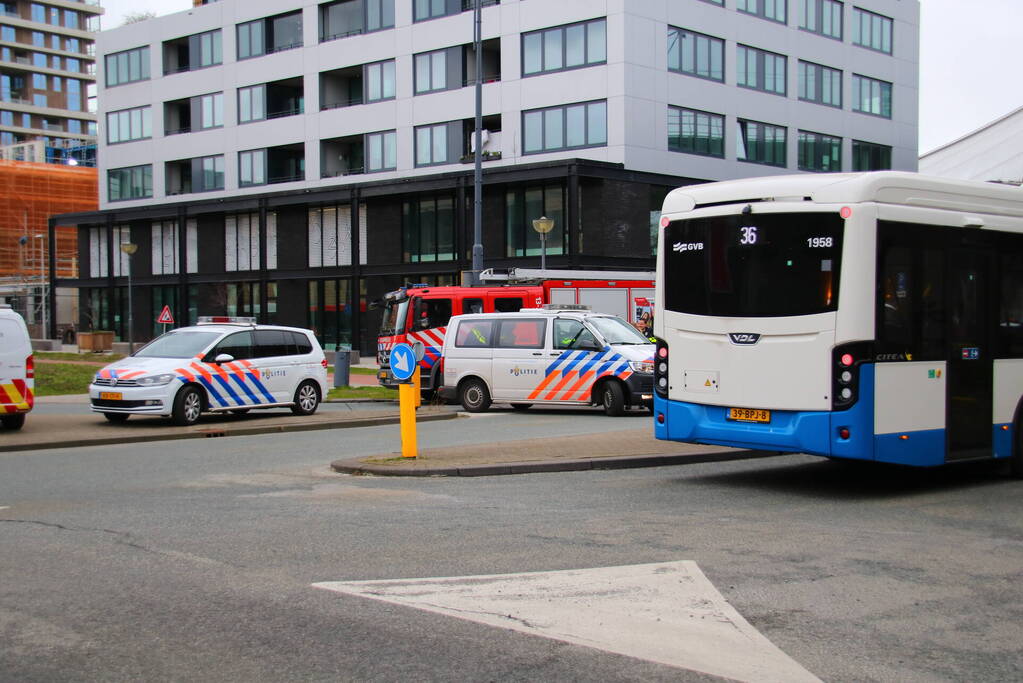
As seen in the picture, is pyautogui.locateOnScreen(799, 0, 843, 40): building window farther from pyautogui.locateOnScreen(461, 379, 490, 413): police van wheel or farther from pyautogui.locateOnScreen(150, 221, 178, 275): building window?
pyautogui.locateOnScreen(150, 221, 178, 275): building window

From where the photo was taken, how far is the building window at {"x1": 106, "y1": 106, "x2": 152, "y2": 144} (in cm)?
5534

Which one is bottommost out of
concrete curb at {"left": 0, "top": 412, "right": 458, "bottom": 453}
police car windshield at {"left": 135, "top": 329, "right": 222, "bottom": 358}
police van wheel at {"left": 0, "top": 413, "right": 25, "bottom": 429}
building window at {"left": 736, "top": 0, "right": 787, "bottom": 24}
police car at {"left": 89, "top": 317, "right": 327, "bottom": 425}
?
concrete curb at {"left": 0, "top": 412, "right": 458, "bottom": 453}

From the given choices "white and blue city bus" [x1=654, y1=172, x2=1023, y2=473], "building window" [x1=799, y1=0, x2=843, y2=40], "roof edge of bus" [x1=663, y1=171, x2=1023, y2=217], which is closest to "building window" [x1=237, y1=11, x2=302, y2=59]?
"building window" [x1=799, y1=0, x2=843, y2=40]

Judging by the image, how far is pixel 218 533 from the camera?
27.2 feet

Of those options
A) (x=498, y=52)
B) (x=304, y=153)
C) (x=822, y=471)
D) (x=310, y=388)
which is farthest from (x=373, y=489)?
(x=304, y=153)

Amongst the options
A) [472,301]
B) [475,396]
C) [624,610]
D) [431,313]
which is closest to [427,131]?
[472,301]

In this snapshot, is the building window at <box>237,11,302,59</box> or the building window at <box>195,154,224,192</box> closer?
the building window at <box>237,11,302,59</box>

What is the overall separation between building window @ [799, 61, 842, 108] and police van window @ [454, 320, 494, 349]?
28634 millimetres

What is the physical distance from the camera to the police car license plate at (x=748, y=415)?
33.7ft

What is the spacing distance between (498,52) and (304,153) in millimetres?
11053

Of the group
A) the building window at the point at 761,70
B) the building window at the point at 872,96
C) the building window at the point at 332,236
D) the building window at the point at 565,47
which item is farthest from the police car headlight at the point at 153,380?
the building window at the point at 872,96

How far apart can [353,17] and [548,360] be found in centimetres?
3070

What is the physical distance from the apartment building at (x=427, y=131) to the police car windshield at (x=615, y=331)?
1764 cm

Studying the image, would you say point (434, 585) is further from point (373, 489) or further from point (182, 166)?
point (182, 166)
